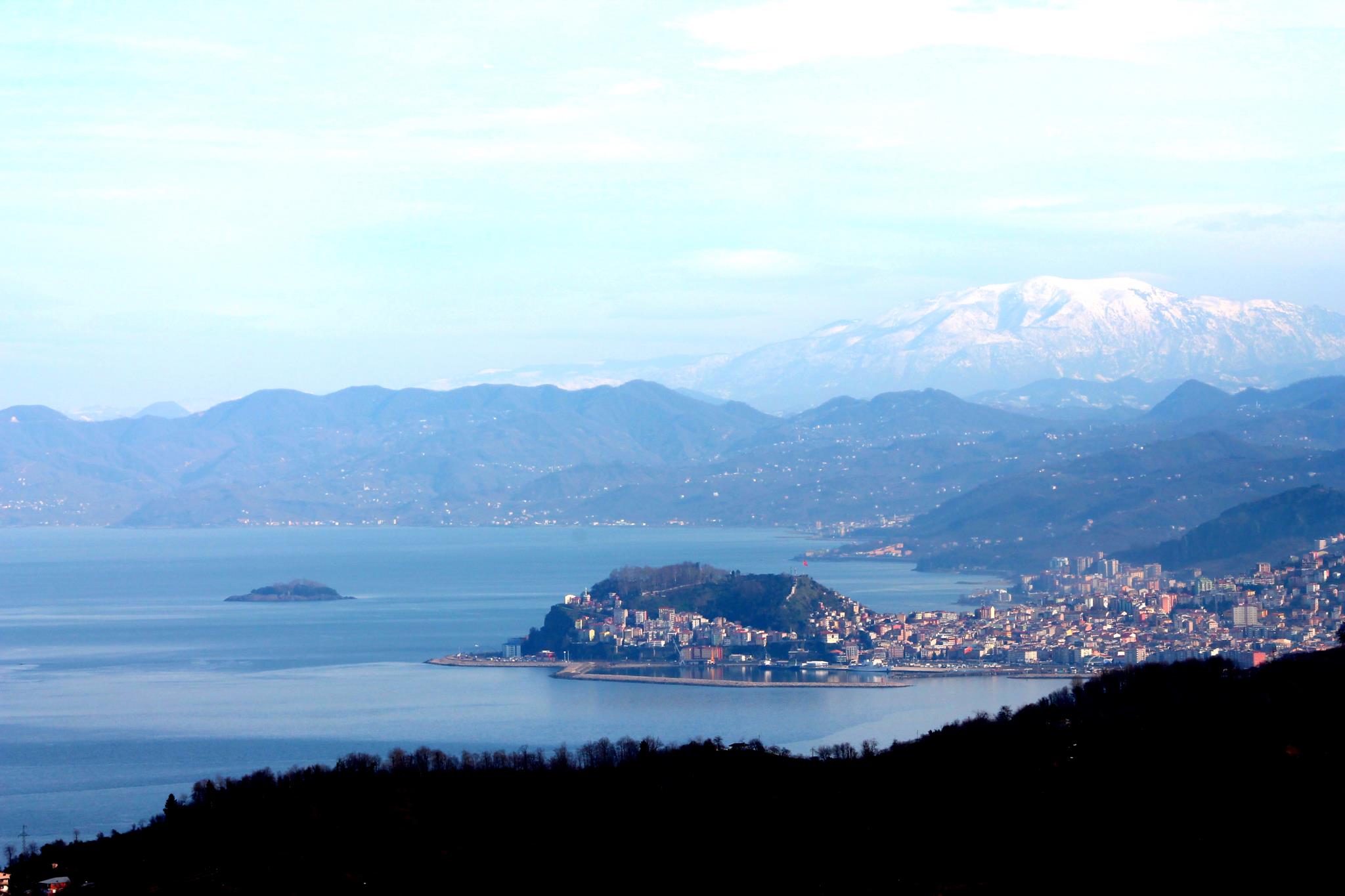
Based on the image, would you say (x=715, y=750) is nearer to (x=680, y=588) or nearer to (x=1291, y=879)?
(x=1291, y=879)

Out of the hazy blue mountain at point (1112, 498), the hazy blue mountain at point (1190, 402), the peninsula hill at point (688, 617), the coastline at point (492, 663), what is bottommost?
the coastline at point (492, 663)

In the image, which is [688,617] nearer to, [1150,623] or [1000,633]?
[1000,633]

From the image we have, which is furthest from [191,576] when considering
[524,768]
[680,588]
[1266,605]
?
[524,768]

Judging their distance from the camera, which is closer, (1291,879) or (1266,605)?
(1291,879)

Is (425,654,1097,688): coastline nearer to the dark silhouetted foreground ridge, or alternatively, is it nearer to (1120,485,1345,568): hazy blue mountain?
the dark silhouetted foreground ridge

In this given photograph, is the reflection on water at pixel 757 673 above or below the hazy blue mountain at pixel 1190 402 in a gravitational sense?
below

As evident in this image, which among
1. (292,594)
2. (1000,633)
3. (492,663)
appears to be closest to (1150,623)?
(1000,633)

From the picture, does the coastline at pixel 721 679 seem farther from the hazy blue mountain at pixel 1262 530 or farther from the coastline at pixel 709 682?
the hazy blue mountain at pixel 1262 530

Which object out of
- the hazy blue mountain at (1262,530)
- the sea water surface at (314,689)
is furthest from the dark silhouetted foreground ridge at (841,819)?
the hazy blue mountain at (1262,530)
